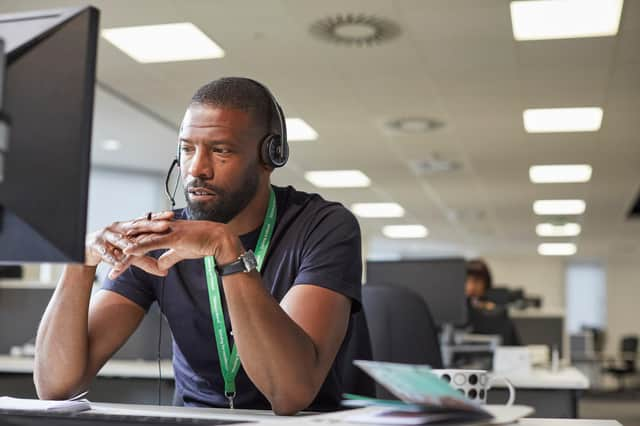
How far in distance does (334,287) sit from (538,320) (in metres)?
4.80

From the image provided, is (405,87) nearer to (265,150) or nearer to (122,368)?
(122,368)

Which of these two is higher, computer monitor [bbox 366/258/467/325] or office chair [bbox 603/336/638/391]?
computer monitor [bbox 366/258/467/325]

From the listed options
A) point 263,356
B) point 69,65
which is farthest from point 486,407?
point 69,65

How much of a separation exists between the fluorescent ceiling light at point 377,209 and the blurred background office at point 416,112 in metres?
0.27

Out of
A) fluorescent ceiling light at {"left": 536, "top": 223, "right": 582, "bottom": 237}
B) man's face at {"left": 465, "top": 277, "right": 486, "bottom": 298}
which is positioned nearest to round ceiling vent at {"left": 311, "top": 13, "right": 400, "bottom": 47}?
man's face at {"left": 465, "top": 277, "right": 486, "bottom": 298}

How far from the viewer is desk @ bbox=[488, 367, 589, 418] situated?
10.2 feet

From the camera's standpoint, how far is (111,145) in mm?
8109

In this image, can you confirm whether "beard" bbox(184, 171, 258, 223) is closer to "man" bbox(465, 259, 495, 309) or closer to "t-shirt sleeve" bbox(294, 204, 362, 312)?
"t-shirt sleeve" bbox(294, 204, 362, 312)

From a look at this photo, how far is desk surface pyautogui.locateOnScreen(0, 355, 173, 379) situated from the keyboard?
1.75 m

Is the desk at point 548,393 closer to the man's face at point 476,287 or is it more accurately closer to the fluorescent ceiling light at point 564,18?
the man's face at point 476,287

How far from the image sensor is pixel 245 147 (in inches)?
59.1

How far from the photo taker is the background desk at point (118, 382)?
2.95 metres

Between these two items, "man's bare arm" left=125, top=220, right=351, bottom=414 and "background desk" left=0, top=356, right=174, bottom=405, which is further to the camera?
"background desk" left=0, top=356, right=174, bottom=405

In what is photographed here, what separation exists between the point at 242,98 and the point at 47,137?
1.83 feet
